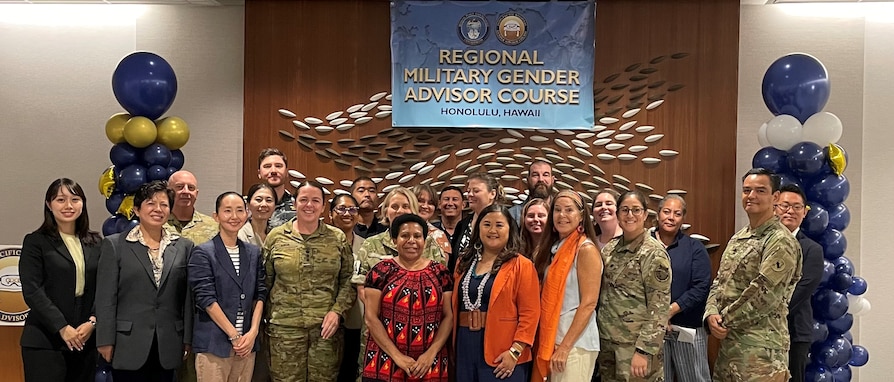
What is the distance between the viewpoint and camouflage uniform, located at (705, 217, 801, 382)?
403 cm

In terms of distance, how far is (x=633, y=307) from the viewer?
4023mm

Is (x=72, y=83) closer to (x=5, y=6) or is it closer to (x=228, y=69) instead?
(x=5, y=6)

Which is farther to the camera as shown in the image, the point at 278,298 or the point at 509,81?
the point at 509,81

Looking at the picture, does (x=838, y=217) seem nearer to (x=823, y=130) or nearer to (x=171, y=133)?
(x=823, y=130)

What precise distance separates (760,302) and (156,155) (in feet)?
12.6

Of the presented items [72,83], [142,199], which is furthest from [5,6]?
[142,199]

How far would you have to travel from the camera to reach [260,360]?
4906mm

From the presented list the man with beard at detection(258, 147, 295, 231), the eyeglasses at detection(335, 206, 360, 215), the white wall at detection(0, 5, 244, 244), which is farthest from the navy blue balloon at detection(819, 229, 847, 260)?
the white wall at detection(0, 5, 244, 244)

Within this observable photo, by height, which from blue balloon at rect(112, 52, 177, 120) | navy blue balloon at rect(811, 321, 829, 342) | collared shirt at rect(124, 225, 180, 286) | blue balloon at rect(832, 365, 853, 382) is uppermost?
blue balloon at rect(112, 52, 177, 120)

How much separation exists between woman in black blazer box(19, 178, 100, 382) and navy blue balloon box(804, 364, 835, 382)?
14.9ft

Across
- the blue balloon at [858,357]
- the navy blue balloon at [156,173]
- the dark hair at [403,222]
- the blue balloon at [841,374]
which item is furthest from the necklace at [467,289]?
the blue balloon at [858,357]

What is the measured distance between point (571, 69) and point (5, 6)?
467 centimetres

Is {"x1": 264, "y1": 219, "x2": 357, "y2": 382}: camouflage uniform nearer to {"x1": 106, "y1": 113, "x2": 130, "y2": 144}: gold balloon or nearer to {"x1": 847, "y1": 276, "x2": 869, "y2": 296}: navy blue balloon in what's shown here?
{"x1": 106, "y1": 113, "x2": 130, "y2": 144}: gold balloon

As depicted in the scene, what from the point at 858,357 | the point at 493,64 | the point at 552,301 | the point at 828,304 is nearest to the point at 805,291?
the point at 828,304
